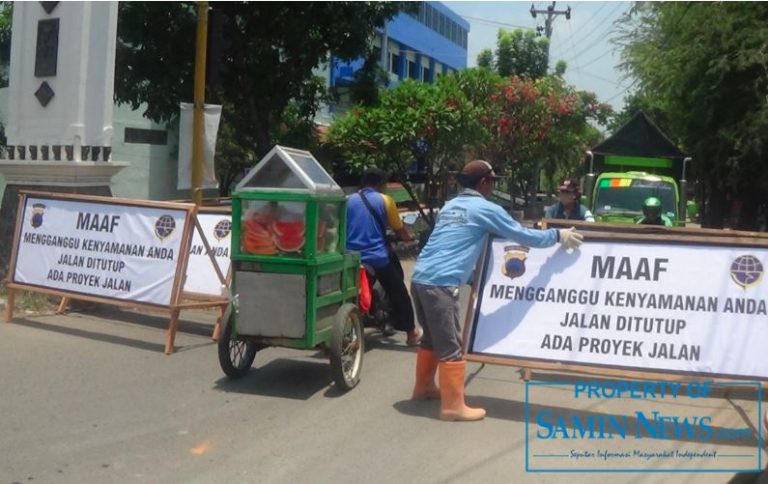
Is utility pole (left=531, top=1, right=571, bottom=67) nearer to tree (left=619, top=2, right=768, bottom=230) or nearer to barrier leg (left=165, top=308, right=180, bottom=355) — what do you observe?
tree (left=619, top=2, right=768, bottom=230)

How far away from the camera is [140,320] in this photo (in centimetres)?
962

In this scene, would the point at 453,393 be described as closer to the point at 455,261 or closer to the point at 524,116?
the point at 455,261

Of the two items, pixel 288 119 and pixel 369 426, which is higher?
pixel 288 119

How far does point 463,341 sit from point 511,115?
19.8 metres

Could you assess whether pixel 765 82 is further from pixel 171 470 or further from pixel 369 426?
pixel 171 470

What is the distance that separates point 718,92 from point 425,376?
15.3 metres

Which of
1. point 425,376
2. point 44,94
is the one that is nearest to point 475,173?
point 425,376

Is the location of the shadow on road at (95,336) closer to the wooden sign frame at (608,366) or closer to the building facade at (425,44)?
the wooden sign frame at (608,366)

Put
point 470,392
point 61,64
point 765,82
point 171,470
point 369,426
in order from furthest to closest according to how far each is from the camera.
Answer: point 765,82, point 61,64, point 470,392, point 369,426, point 171,470

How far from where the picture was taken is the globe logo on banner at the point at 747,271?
242 inches

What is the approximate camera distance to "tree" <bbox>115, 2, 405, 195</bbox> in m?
15.4

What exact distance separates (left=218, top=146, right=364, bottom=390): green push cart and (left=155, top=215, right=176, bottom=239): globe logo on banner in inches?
63.9

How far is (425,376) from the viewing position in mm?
6723

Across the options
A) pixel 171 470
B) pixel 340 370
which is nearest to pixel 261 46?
pixel 340 370
